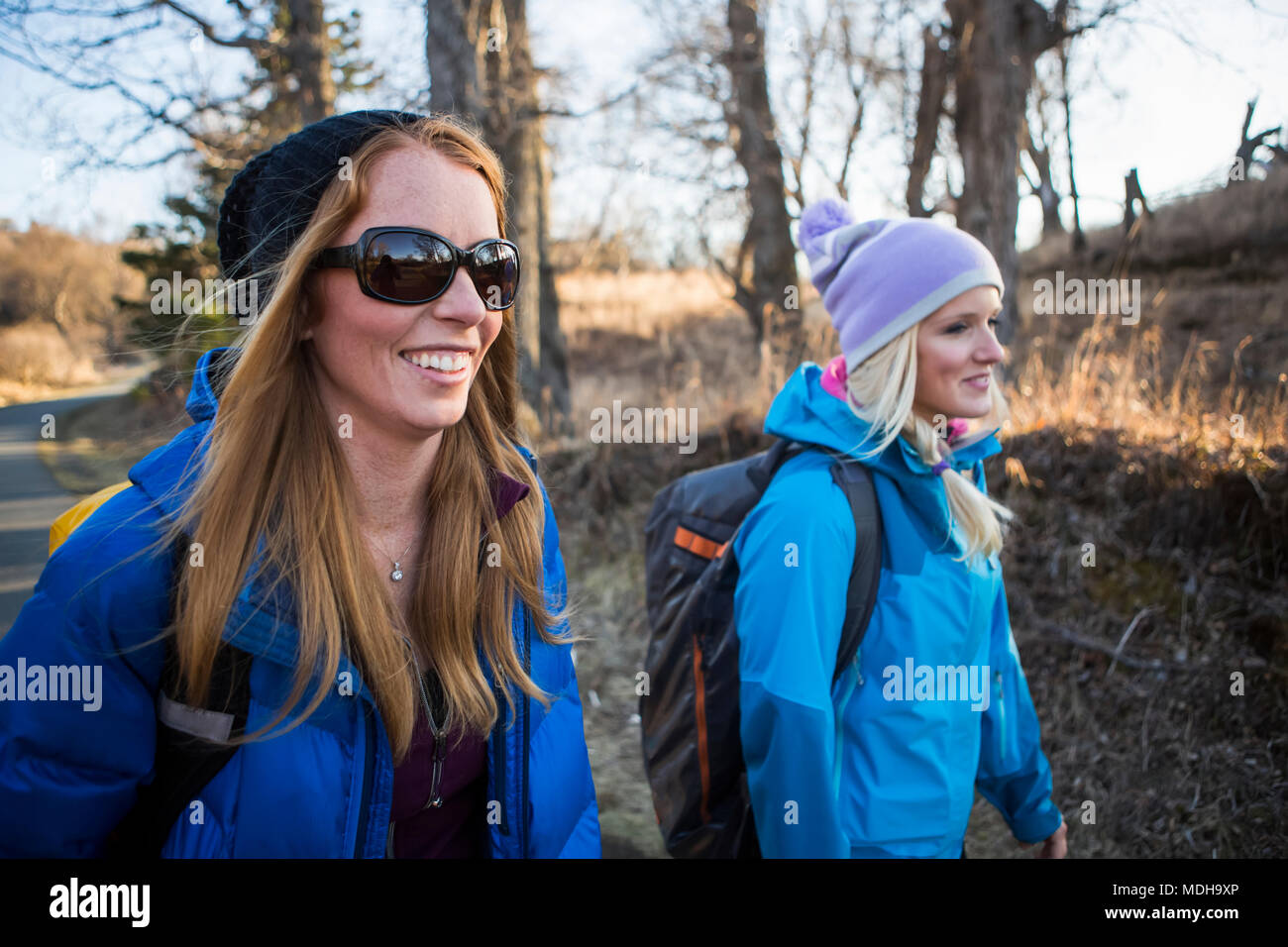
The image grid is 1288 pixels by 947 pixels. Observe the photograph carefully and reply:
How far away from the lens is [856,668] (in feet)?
6.49

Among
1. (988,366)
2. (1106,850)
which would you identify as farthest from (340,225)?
(1106,850)

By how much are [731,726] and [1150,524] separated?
3.60 meters

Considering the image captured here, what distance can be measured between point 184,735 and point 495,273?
102cm

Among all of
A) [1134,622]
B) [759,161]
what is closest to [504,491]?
[1134,622]

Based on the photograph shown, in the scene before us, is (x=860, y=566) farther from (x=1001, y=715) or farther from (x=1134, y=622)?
(x=1134, y=622)

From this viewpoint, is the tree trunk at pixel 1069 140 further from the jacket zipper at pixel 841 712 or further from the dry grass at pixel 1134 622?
the jacket zipper at pixel 841 712

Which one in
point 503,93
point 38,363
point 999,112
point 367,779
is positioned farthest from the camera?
point 503,93

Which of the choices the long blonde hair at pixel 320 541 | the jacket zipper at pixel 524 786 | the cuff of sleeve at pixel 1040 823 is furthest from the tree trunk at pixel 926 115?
the jacket zipper at pixel 524 786

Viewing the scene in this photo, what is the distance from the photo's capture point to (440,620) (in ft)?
5.38

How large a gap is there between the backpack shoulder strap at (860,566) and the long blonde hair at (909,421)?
0.12 meters

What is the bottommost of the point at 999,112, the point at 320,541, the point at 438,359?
the point at 320,541

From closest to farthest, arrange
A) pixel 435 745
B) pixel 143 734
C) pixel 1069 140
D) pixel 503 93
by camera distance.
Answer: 1. pixel 143 734
2. pixel 435 745
3. pixel 503 93
4. pixel 1069 140

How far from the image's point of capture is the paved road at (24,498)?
3.19 metres

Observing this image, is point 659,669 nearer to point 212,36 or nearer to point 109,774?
point 109,774
